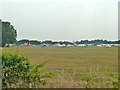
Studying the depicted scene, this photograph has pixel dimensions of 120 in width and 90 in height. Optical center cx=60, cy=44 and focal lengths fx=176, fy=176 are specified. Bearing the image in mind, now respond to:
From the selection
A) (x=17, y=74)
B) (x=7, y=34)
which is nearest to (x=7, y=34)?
(x=7, y=34)

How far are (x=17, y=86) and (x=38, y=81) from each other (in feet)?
2.68

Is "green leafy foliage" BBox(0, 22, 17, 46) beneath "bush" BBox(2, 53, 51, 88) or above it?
above

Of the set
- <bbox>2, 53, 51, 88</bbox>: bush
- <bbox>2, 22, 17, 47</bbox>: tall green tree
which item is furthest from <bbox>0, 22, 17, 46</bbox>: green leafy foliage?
<bbox>2, 53, 51, 88</bbox>: bush

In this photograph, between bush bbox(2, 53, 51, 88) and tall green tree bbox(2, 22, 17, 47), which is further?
tall green tree bbox(2, 22, 17, 47)

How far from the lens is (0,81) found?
6.06m

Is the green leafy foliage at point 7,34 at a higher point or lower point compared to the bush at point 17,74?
higher

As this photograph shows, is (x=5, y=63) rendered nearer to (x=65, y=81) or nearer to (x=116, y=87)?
(x=65, y=81)

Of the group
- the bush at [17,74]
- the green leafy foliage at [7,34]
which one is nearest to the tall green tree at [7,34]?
the green leafy foliage at [7,34]

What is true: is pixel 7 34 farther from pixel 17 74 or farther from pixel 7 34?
pixel 17 74

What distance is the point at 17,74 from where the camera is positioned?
638 centimetres

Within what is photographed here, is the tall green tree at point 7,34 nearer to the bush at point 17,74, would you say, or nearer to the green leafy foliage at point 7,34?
the green leafy foliage at point 7,34

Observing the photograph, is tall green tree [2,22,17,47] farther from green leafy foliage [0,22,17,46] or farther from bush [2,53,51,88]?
bush [2,53,51,88]

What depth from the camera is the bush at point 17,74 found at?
623 centimetres

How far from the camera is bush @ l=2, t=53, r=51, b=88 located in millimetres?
6234
